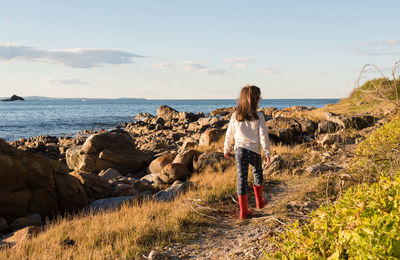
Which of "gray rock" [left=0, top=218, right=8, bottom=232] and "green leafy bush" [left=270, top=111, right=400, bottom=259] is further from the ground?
"green leafy bush" [left=270, top=111, right=400, bottom=259]

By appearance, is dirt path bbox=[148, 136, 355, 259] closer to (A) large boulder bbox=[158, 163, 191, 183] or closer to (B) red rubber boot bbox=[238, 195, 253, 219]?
(B) red rubber boot bbox=[238, 195, 253, 219]

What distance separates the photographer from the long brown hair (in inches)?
228

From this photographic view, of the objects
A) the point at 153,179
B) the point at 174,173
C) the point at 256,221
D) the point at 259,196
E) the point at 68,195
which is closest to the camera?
the point at 256,221

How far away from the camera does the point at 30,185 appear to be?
340 inches

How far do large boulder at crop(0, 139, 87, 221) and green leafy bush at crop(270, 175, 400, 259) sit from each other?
7.63 meters

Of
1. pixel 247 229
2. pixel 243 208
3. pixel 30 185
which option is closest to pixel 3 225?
pixel 30 185

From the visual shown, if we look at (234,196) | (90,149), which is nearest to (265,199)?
(234,196)

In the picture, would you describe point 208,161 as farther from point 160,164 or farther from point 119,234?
point 119,234

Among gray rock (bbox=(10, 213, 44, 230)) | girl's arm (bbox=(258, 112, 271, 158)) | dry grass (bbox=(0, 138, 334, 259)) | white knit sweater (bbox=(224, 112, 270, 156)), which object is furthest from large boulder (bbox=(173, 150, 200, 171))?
girl's arm (bbox=(258, 112, 271, 158))

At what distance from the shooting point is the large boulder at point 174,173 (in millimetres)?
10750

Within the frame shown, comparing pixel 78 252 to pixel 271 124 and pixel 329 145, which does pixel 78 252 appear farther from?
pixel 271 124

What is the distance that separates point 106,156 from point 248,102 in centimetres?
927

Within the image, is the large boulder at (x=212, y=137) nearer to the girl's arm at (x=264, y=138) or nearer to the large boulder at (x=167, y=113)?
the girl's arm at (x=264, y=138)

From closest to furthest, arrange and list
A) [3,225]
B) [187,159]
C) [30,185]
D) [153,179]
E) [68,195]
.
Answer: [3,225] → [30,185] → [68,195] → [153,179] → [187,159]
